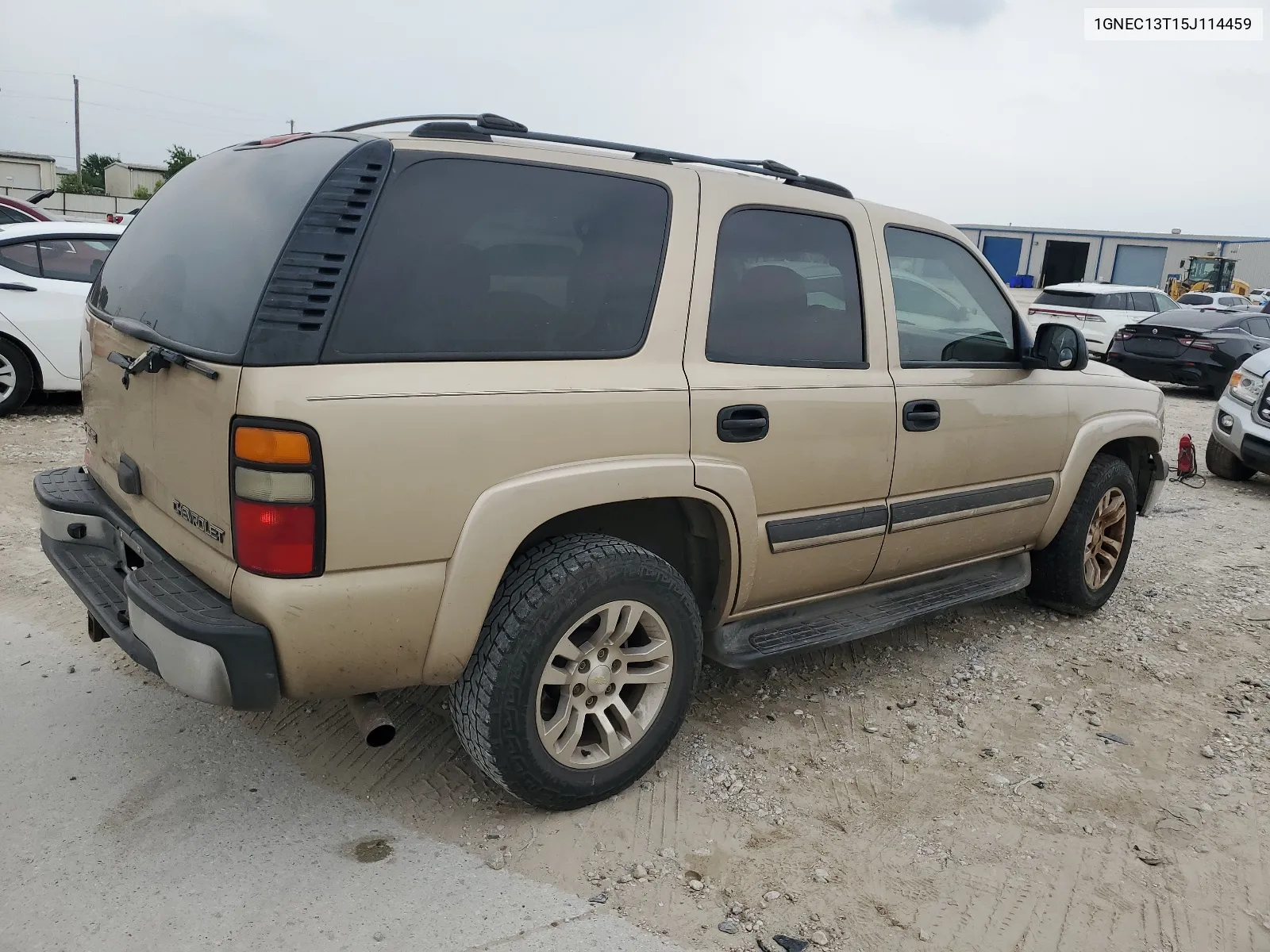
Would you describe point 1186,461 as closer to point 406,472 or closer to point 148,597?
point 406,472

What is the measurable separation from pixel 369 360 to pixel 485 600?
0.69 metres

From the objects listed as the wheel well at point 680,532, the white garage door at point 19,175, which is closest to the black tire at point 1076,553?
the wheel well at point 680,532

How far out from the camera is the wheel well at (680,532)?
9.59 ft

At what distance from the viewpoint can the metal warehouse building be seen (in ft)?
156

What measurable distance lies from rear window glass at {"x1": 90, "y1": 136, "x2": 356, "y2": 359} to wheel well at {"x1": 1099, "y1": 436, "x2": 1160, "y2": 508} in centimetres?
390

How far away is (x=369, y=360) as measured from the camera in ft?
7.56

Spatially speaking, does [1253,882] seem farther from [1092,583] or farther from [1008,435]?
[1092,583]

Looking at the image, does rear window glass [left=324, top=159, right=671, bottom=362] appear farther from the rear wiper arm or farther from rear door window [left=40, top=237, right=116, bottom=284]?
rear door window [left=40, top=237, right=116, bottom=284]

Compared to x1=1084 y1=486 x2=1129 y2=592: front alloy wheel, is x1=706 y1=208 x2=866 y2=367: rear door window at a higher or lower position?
higher

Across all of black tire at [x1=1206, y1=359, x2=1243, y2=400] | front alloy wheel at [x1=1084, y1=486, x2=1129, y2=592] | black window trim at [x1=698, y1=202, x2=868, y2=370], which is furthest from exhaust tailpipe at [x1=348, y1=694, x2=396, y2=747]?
black tire at [x1=1206, y1=359, x2=1243, y2=400]

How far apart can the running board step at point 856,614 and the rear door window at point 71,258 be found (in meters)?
6.57

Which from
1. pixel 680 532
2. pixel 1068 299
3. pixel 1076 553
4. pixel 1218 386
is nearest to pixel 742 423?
pixel 680 532

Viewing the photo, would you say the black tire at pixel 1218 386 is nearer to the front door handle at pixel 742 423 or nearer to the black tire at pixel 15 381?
the front door handle at pixel 742 423

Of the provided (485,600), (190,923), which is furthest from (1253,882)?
(190,923)
